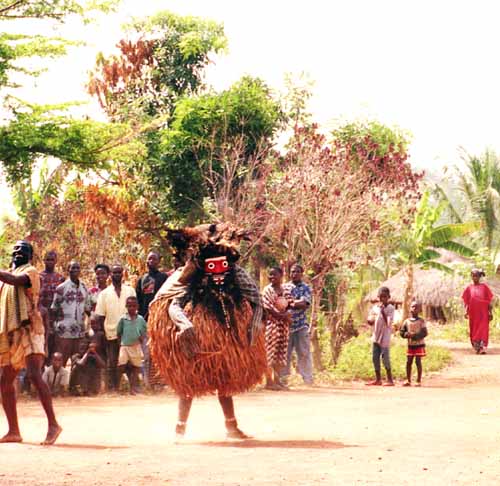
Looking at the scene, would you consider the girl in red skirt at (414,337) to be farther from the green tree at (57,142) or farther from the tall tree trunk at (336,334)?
the green tree at (57,142)

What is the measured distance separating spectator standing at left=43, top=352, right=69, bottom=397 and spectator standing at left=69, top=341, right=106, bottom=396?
157mm

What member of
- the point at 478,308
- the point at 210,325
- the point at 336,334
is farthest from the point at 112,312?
the point at 478,308

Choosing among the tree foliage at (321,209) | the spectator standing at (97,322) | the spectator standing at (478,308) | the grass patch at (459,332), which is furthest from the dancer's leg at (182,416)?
the grass patch at (459,332)

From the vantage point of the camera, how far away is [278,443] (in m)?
8.36

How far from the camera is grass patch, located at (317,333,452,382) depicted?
1577 centimetres

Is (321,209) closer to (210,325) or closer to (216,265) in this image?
(216,265)

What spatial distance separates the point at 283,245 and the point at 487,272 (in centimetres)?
1241

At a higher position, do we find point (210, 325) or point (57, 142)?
point (57, 142)

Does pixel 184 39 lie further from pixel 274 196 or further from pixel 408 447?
pixel 408 447

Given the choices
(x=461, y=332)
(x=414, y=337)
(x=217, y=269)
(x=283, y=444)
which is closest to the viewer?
(x=283, y=444)

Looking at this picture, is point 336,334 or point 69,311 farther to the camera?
point 336,334

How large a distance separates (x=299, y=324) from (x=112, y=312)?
2.56m

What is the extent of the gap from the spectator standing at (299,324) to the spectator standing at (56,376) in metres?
2.92

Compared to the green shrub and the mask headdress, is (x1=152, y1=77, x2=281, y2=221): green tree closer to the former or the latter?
the green shrub
